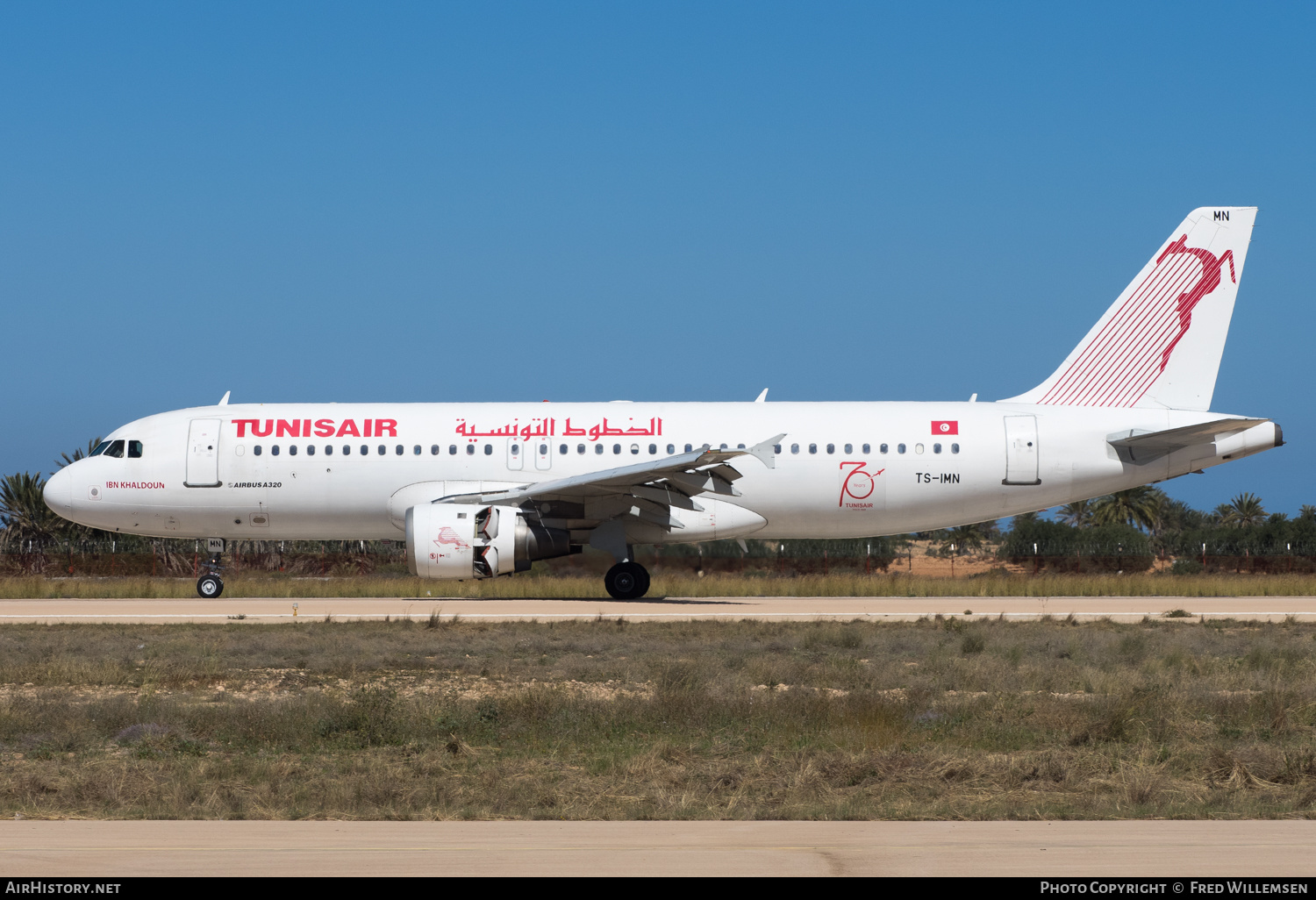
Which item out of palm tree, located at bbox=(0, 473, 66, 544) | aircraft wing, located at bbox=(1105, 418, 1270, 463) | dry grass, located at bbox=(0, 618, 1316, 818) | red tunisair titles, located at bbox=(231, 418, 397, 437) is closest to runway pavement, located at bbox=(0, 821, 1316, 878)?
dry grass, located at bbox=(0, 618, 1316, 818)

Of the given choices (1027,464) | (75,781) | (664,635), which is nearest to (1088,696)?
(664,635)

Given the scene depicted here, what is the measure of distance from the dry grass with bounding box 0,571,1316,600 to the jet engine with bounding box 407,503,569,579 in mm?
3544

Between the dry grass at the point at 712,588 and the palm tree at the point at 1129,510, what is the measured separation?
32465 mm

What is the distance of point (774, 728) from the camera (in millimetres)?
10984

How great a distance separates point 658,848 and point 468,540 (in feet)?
59.9

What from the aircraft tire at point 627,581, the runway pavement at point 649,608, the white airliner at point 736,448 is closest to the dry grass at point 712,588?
the runway pavement at point 649,608

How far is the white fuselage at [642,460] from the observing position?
2617 cm

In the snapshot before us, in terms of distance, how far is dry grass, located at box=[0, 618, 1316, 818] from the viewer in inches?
320

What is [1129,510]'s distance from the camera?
208ft

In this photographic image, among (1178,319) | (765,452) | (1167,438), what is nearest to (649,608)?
(765,452)

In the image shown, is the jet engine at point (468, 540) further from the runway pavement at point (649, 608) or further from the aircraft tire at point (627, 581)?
the aircraft tire at point (627, 581)

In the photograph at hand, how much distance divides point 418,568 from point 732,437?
6.64m

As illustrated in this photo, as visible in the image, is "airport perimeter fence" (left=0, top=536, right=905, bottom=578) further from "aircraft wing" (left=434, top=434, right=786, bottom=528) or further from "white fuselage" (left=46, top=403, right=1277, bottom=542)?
"aircraft wing" (left=434, top=434, right=786, bottom=528)

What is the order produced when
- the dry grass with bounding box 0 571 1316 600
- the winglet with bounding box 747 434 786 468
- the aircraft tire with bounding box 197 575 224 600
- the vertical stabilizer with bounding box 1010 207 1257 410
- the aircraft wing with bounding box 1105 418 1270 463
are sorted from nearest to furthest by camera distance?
1. the winglet with bounding box 747 434 786 468
2. the aircraft wing with bounding box 1105 418 1270 463
3. the aircraft tire with bounding box 197 575 224 600
4. the vertical stabilizer with bounding box 1010 207 1257 410
5. the dry grass with bounding box 0 571 1316 600
